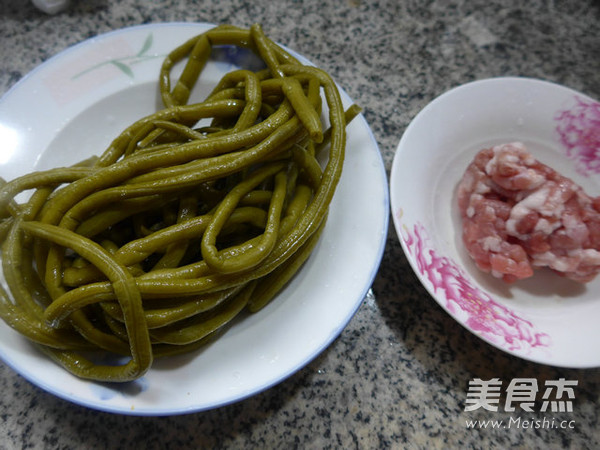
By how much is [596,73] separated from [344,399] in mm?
1751

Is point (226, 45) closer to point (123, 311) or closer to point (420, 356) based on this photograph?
point (123, 311)

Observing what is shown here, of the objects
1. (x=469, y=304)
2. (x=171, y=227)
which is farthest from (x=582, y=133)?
(x=171, y=227)

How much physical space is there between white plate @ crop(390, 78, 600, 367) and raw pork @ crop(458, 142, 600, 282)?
0.08 meters

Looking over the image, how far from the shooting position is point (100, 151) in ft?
4.55

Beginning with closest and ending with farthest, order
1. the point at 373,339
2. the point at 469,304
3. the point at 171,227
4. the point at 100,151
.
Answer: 1. the point at 171,227
2. the point at 469,304
3. the point at 373,339
4. the point at 100,151

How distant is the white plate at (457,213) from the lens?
114 cm

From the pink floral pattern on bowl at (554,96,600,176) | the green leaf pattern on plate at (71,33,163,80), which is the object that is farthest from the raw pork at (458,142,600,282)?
the green leaf pattern on plate at (71,33,163,80)

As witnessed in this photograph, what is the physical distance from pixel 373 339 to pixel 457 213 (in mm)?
530

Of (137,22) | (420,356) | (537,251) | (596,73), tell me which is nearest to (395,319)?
(420,356)

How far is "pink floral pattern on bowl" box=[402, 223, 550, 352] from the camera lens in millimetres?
1110

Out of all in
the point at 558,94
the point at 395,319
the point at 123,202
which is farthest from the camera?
the point at 558,94

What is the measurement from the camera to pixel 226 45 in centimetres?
139

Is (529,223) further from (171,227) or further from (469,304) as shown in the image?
(171,227)

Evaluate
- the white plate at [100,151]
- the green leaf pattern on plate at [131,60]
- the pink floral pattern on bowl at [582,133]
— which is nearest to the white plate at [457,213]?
the pink floral pattern on bowl at [582,133]
